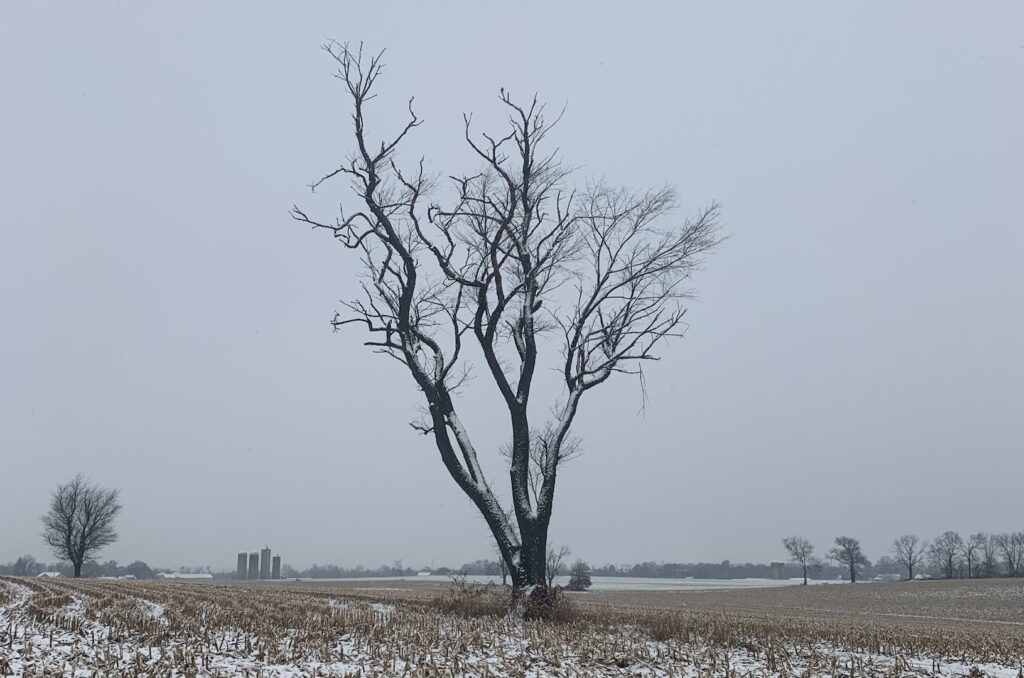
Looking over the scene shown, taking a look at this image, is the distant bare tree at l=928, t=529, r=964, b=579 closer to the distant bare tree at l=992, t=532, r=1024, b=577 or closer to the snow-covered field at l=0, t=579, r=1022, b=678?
the distant bare tree at l=992, t=532, r=1024, b=577

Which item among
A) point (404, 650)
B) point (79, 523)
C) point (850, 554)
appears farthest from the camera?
point (850, 554)

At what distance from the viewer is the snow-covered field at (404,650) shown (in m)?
7.23

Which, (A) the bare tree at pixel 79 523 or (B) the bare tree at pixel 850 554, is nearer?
(A) the bare tree at pixel 79 523

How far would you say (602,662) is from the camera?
8148 mm

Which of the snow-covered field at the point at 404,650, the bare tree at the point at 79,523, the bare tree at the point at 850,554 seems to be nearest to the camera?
the snow-covered field at the point at 404,650

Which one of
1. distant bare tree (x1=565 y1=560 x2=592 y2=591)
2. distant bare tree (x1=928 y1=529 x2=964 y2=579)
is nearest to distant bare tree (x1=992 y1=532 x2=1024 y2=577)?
distant bare tree (x1=928 y1=529 x2=964 y2=579)

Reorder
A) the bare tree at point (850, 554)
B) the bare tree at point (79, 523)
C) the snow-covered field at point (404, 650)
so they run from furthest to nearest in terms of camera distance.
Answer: the bare tree at point (850, 554) → the bare tree at point (79, 523) → the snow-covered field at point (404, 650)

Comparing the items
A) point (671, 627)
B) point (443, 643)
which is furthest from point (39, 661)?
point (671, 627)

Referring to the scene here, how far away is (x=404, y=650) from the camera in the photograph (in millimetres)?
8258

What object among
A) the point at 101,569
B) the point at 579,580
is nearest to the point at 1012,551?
the point at 579,580

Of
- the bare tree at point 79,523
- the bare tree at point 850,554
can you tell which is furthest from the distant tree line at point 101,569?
the bare tree at point 850,554

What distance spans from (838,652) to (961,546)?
159790 mm

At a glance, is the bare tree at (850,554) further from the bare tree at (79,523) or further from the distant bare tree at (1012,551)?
the bare tree at (79,523)

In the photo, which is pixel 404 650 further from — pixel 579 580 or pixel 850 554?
pixel 850 554
